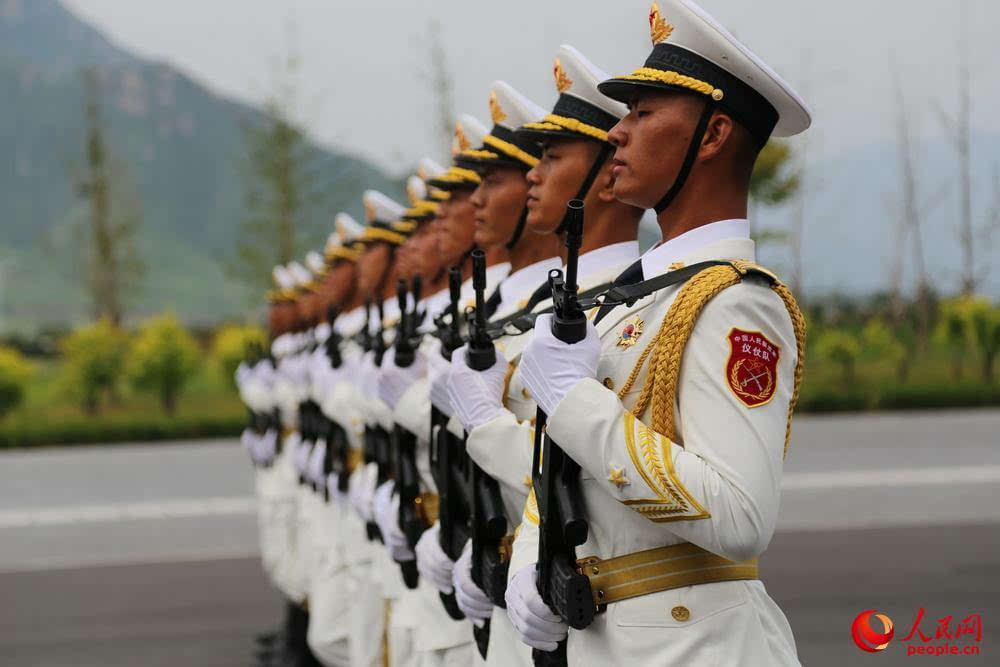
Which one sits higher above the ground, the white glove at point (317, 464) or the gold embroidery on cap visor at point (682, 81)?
the gold embroidery on cap visor at point (682, 81)

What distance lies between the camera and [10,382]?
47.5 ft

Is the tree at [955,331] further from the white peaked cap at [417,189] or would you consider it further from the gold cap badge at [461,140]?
the gold cap badge at [461,140]

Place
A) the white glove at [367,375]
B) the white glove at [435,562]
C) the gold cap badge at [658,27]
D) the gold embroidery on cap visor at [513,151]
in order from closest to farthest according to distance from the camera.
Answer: the gold cap badge at [658,27] < the white glove at [435,562] < the gold embroidery on cap visor at [513,151] < the white glove at [367,375]

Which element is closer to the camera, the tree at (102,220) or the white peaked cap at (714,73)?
the white peaked cap at (714,73)

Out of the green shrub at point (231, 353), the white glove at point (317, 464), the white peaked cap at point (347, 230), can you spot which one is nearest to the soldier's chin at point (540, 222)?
the white glove at point (317, 464)

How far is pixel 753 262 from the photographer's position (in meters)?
2.04

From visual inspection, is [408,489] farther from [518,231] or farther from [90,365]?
[90,365]

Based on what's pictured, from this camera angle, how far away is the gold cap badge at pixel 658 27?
215 cm

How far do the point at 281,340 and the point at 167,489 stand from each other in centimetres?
328

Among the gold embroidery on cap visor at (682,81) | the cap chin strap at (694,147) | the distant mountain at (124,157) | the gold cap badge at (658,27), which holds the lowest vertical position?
the distant mountain at (124,157)

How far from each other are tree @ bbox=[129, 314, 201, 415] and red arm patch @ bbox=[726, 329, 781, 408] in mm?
13688

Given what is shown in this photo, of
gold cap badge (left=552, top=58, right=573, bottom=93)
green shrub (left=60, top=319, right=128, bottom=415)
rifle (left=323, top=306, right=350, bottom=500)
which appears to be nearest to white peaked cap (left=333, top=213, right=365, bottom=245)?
rifle (left=323, top=306, right=350, bottom=500)

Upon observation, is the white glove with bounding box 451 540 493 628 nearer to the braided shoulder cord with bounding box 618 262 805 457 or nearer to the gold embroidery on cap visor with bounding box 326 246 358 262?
the braided shoulder cord with bounding box 618 262 805 457

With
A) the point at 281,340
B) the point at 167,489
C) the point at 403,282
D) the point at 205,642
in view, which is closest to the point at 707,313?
the point at 403,282
